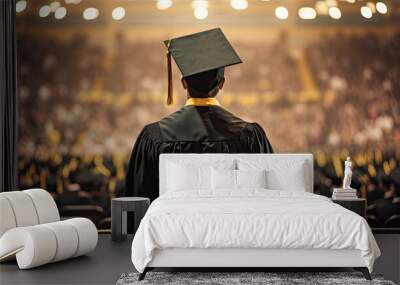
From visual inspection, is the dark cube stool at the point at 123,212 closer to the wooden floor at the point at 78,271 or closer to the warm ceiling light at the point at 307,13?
the wooden floor at the point at 78,271

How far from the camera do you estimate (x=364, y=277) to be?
17.0 feet

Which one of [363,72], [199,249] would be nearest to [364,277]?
[199,249]

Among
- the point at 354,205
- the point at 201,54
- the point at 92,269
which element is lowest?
the point at 92,269

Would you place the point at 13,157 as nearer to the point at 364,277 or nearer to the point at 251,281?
the point at 251,281

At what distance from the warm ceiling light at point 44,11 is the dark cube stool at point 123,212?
96.6 inches

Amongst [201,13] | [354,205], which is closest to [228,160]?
[354,205]

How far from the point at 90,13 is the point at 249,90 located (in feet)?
6.72

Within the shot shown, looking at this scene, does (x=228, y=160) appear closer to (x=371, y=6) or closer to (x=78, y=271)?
(x=78, y=271)

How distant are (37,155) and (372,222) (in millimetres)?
3968

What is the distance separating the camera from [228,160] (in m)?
7.21

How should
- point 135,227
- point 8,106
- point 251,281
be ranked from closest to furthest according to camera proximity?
point 251,281 < point 135,227 < point 8,106

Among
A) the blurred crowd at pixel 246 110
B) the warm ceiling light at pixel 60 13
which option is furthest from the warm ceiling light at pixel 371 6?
the warm ceiling light at pixel 60 13

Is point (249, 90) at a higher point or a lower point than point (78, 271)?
higher

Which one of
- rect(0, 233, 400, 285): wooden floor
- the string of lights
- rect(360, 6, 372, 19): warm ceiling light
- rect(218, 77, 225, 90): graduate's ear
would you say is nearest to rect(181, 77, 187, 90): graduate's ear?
rect(218, 77, 225, 90): graduate's ear
